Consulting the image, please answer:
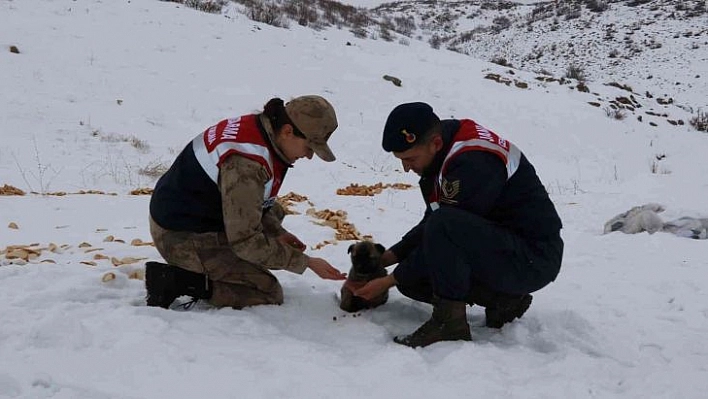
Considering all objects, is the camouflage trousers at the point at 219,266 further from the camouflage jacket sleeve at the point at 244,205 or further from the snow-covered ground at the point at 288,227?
the camouflage jacket sleeve at the point at 244,205

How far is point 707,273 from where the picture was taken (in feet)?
11.1

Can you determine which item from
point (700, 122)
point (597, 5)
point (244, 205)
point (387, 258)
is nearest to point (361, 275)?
point (387, 258)

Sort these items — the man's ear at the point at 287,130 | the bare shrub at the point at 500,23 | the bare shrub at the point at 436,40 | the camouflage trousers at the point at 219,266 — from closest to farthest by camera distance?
the man's ear at the point at 287,130 < the camouflage trousers at the point at 219,266 < the bare shrub at the point at 436,40 < the bare shrub at the point at 500,23

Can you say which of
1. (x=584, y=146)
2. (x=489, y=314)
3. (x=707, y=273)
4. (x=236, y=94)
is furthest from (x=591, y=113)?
(x=489, y=314)

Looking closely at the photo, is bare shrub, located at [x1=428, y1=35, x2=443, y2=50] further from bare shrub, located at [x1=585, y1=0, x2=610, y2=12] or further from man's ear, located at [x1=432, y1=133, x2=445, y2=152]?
man's ear, located at [x1=432, y1=133, x2=445, y2=152]

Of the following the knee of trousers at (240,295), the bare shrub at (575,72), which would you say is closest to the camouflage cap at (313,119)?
the knee of trousers at (240,295)

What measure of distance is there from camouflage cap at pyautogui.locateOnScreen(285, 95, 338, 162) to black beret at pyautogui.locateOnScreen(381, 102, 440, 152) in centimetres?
26

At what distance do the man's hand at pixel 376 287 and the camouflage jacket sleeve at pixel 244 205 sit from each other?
49 cm

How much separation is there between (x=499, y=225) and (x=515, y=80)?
42.0 ft

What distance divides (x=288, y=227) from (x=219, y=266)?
1889 millimetres

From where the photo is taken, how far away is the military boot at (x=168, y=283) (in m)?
2.69

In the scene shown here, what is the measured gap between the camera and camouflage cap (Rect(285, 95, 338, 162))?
2.42 m

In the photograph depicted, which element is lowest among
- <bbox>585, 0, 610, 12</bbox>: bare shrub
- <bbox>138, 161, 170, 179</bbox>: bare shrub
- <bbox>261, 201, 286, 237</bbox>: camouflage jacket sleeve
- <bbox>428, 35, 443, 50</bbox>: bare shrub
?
<bbox>138, 161, 170, 179</bbox>: bare shrub

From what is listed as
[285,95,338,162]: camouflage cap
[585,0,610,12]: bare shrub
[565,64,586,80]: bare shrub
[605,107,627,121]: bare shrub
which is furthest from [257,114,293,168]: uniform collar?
[585,0,610,12]: bare shrub
